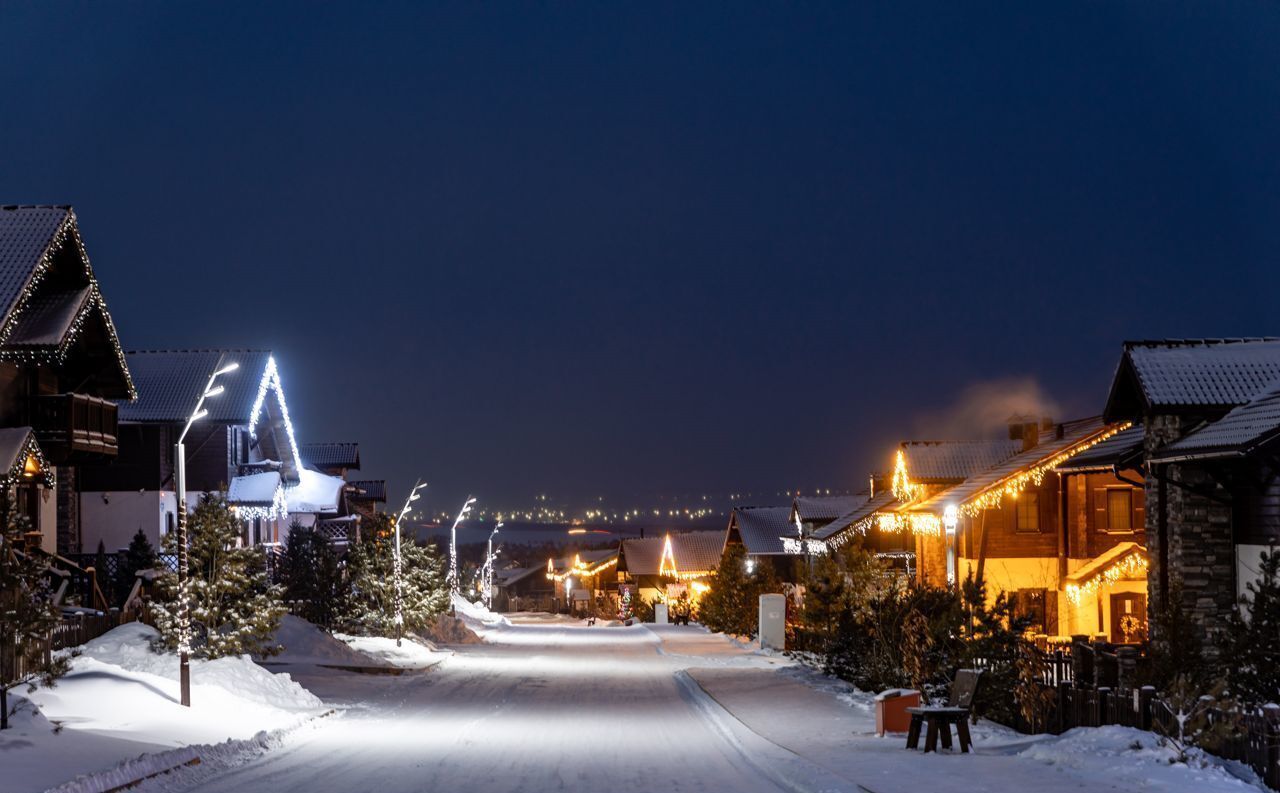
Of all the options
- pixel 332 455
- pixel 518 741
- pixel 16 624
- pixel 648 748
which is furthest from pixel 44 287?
pixel 332 455

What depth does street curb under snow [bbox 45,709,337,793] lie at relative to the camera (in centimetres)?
1535

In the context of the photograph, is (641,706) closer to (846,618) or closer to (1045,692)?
(846,618)

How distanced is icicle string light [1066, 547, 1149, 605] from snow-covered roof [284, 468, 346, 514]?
114 feet

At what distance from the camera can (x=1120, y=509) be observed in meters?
38.4

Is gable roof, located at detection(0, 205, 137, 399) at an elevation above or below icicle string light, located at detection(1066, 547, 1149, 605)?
above

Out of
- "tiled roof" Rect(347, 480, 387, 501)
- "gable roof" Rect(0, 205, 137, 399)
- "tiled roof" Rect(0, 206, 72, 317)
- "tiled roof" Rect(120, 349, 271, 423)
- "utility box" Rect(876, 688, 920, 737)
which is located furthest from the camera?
"tiled roof" Rect(347, 480, 387, 501)

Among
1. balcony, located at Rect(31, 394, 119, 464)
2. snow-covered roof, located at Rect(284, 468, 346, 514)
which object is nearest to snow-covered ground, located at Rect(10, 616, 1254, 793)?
balcony, located at Rect(31, 394, 119, 464)

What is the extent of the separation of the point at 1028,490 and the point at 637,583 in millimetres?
76725

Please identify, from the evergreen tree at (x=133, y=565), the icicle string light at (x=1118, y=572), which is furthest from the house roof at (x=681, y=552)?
the evergreen tree at (x=133, y=565)

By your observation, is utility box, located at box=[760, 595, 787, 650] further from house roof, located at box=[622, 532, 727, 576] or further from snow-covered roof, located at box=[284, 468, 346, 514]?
house roof, located at box=[622, 532, 727, 576]

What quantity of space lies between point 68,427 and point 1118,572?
26223mm

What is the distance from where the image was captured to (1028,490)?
135ft

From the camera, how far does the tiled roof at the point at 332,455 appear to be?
78.0 meters

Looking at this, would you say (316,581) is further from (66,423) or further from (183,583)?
(183,583)
